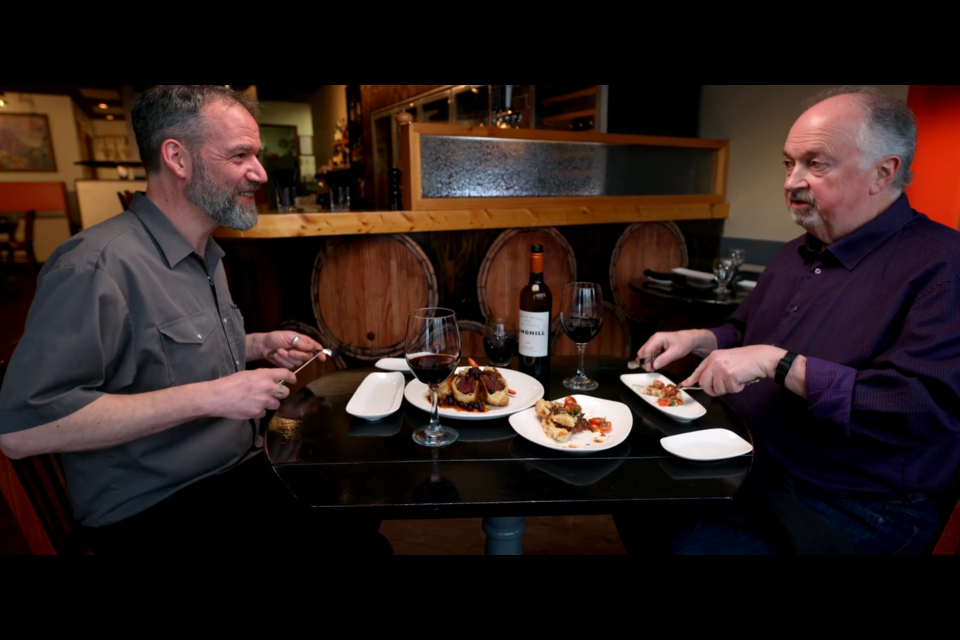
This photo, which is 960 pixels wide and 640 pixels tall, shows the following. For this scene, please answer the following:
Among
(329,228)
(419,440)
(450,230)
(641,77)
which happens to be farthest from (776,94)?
(641,77)

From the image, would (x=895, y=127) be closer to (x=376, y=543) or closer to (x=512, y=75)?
(x=512, y=75)

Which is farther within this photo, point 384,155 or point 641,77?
point 384,155

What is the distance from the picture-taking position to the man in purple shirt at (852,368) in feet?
4.02

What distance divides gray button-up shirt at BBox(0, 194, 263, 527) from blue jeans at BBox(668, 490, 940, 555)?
4.19 feet

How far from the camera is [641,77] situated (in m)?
0.26

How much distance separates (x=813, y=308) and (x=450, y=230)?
1.82 metres

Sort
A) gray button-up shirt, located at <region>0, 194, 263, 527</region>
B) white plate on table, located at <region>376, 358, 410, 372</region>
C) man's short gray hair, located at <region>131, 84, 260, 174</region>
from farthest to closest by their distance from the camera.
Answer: white plate on table, located at <region>376, 358, 410, 372</region>, man's short gray hair, located at <region>131, 84, 260, 174</region>, gray button-up shirt, located at <region>0, 194, 263, 527</region>

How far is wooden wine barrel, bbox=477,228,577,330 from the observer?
3.00 metres

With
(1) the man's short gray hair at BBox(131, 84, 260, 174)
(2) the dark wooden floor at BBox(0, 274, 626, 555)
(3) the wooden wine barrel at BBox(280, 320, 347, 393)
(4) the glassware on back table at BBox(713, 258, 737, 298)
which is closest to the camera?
(1) the man's short gray hair at BBox(131, 84, 260, 174)

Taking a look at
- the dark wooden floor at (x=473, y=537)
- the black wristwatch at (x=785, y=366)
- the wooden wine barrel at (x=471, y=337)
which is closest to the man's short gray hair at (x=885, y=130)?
the black wristwatch at (x=785, y=366)

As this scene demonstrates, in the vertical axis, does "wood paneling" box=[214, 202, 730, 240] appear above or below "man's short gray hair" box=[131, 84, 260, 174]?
below

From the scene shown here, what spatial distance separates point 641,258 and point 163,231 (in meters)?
2.87

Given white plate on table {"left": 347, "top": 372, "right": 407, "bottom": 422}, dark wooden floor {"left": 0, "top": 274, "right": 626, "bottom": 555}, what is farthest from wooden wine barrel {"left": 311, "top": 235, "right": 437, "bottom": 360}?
white plate on table {"left": 347, "top": 372, "right": 407, "bottom": 422}

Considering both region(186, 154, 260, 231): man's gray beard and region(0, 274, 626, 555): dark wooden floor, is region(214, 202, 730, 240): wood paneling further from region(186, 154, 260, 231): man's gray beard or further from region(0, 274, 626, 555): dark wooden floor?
region(0, 274, 626, 555): dark wooden floor
